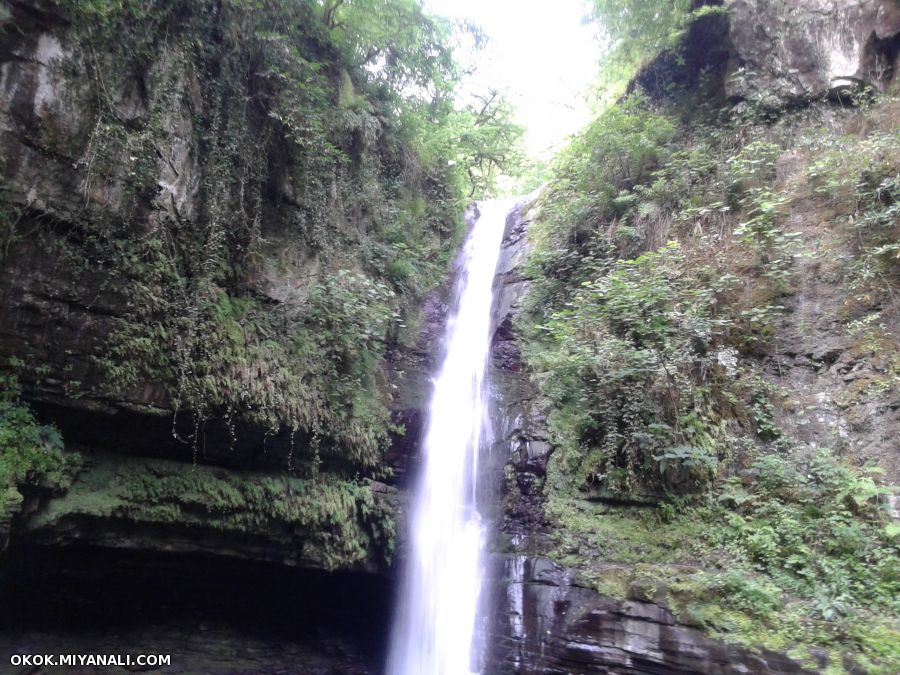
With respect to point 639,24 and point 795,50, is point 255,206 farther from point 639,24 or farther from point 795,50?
point 795,50

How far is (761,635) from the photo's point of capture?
16.8 feet

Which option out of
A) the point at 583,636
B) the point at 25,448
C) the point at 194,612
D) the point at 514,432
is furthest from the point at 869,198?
the point at 194,612

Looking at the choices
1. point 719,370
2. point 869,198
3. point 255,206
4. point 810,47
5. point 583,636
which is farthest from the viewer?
point 810,47

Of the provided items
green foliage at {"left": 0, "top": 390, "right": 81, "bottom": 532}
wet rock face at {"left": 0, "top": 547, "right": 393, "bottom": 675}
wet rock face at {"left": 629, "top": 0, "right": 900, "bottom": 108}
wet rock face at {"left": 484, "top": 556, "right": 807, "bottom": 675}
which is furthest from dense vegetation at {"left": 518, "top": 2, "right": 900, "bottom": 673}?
green foliage at {"left": 0, "top": 390, "right": 81, "bottom": 532}

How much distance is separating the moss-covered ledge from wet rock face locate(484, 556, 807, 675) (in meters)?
2.06

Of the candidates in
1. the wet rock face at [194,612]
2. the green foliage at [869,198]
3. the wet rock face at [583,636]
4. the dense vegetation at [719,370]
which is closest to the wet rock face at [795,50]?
the dense vegetation at [719,370]

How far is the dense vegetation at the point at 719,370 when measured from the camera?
18.2ft

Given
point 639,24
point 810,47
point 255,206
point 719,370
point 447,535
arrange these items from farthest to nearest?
1. point 639,24
2. point 810,47
3. point 447,535
4. point 719,370
5. point 255,206

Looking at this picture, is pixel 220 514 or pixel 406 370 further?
pixel 406 370

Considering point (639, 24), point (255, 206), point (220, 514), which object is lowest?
Answer: point (220, 514)

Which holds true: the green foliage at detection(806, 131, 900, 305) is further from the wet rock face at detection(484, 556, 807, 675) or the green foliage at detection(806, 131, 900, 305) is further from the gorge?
the wet rock face at detection(484, 556, 807, 675)

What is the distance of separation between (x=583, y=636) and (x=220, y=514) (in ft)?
14.4

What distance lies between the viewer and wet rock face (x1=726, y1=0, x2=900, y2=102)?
1093 centimetres

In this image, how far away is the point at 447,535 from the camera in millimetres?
8406
